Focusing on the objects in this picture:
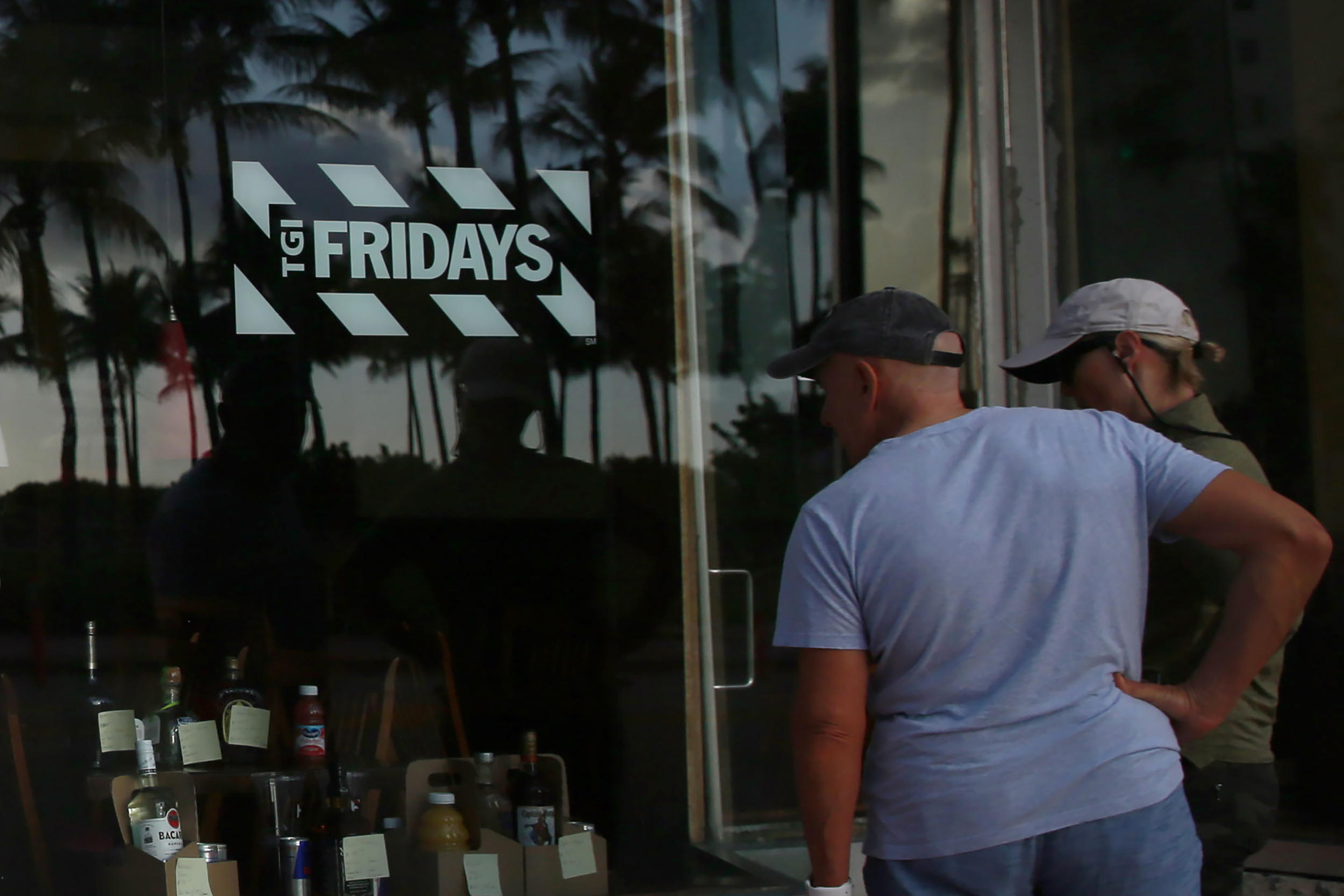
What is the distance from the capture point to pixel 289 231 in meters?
4.01

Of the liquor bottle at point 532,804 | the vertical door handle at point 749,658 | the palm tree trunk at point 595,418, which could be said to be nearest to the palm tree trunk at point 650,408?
the palm tree trunk at point 595,418

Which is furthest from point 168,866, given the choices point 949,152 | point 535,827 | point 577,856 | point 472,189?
point 949,152

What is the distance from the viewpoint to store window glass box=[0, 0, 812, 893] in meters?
3.83

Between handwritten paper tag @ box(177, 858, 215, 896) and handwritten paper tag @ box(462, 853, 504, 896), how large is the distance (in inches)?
23.7

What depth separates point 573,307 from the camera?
167 inches

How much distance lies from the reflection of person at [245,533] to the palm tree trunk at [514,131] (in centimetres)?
83

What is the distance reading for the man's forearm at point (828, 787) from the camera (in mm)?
2029

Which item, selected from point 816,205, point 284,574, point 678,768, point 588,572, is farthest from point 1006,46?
point 284,574

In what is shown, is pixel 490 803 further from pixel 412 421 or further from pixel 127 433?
pixel 127 433

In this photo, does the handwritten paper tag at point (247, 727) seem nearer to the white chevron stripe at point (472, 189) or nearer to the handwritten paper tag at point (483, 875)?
the handwritten paper tag at point (483, 875)

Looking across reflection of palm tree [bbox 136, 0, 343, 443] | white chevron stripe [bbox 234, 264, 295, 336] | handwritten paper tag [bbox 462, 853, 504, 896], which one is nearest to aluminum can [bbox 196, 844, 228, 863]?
handwritten paper tag [bbox 462, 853, 504, 896]

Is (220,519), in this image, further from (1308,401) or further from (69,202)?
(1308,401)

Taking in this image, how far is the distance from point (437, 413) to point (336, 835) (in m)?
1.19

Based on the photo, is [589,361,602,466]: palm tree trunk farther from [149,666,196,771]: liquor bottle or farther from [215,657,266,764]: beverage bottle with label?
[149,666,196,771]: liquor bottle
